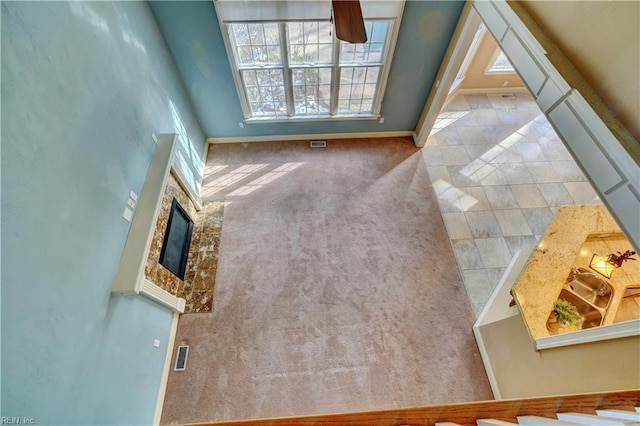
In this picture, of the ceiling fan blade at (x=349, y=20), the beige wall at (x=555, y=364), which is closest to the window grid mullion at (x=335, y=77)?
the ceiling fan blade at (x=349, y=20)

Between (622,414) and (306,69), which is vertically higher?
(306,69)

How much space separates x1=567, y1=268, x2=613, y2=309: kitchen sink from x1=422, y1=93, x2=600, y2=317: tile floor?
1179mm

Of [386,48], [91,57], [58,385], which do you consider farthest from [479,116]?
[58,385]

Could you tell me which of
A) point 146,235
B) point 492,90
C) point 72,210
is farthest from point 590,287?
point 492,90

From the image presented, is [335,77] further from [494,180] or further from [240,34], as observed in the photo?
[494,180]

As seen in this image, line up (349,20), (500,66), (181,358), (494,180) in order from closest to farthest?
(349,20) < (181,358) < (494,180) < (500,66)

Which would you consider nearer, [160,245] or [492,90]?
[160,245]

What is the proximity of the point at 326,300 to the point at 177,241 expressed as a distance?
1.95 metres

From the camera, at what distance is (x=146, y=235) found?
7.84 feet

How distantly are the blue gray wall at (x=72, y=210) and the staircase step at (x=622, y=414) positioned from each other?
255 cm

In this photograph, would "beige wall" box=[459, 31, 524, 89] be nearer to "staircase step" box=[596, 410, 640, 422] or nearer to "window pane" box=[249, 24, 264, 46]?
"window pane" box=[249, 24, 264, 46]

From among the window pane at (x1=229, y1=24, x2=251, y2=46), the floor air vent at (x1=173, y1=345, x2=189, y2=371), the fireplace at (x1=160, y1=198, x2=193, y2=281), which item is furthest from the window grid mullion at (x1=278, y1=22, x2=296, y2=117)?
the floor air vent at (x1=173, y1=345, x2=189, y2=371)

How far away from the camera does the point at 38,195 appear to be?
156 cm

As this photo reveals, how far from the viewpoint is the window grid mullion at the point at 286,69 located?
349 cm
